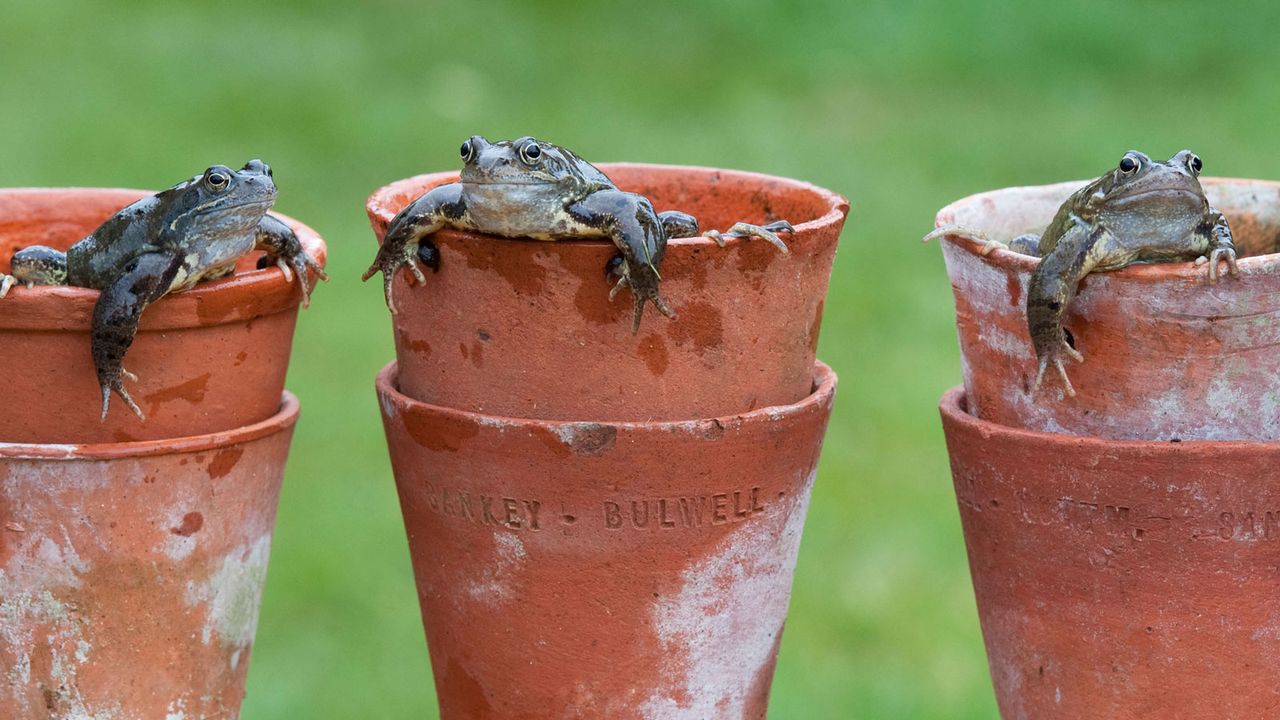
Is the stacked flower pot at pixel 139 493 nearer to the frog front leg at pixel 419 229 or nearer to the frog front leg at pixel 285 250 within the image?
the frog front leg at pixel 285 250

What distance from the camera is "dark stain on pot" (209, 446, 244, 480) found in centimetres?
308

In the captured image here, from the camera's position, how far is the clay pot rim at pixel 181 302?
2.89m

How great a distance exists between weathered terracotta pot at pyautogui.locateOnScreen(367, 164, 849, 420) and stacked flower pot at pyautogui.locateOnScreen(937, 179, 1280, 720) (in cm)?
38

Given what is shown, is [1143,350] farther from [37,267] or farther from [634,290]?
[37,267]

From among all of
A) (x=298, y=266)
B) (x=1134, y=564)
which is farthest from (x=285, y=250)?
A: (x=1134, y=564)

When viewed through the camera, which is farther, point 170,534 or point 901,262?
point 901,262

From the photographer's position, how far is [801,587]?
17.9ft

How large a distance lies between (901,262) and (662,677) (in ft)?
15.0

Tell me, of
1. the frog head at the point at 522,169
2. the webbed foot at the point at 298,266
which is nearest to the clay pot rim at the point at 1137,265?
the frog head at the point at 522,169

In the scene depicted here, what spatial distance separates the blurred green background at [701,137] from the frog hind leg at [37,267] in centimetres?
213

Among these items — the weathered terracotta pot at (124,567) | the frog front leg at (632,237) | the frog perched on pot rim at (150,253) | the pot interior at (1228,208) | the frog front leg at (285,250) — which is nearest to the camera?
the frog front leg at (632,237)

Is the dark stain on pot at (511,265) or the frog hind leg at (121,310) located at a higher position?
the dark stain on pot at (511,265)

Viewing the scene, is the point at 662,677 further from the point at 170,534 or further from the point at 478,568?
the point at 170,534

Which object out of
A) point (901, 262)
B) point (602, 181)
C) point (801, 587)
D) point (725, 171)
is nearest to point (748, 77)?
point (901, 262)
